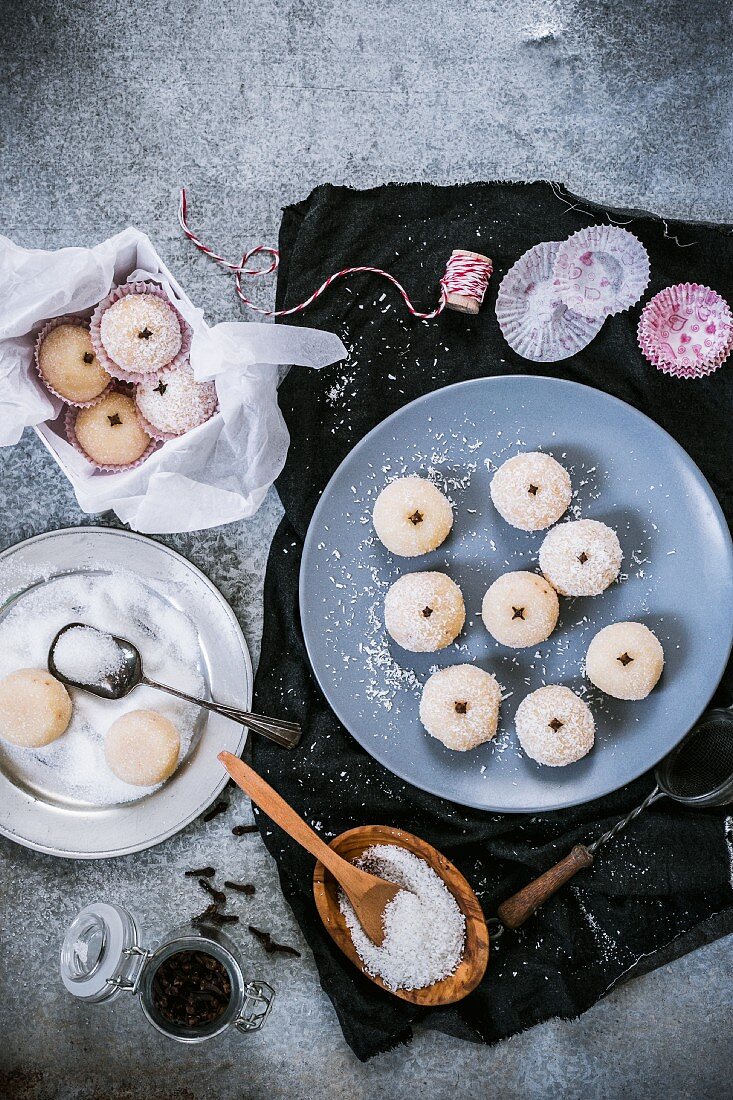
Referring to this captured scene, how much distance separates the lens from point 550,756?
1451 mm

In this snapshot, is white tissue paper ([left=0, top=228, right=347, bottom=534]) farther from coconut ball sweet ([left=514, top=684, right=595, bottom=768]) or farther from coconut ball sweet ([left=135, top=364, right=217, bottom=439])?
coconut ball sweet ([left=514, top=684, right=595, bottom=768])

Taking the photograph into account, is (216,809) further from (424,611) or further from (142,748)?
(424,611)

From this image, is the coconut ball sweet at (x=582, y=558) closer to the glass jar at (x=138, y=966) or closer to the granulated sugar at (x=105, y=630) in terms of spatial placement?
the granulated sugar at (x=105, y=630)

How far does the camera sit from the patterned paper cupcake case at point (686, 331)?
5.07ft

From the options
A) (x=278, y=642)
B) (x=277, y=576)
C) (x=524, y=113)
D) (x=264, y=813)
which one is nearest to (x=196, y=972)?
(x=264, y=813)

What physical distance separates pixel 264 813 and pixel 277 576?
0.45 metres

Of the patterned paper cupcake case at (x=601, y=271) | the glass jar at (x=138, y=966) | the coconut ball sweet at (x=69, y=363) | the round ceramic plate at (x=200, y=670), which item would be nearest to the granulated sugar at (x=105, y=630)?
the round ceramic plate at (x=200, y=670)

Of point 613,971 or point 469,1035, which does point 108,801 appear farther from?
point 613,971

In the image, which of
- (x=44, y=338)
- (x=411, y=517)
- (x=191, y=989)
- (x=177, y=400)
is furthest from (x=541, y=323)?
(x=191, y=989)

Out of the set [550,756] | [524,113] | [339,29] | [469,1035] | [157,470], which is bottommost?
[469,1035]

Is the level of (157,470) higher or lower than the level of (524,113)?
lower

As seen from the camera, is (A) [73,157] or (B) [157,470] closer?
(B) [157,470]

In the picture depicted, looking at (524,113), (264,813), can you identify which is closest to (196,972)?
(264,813)

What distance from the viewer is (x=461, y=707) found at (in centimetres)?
145
